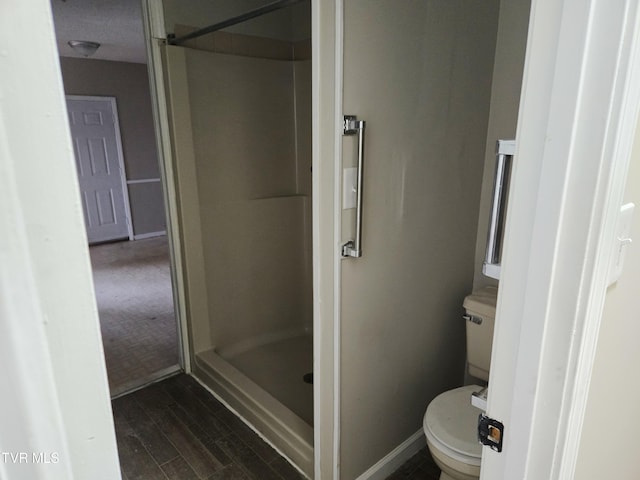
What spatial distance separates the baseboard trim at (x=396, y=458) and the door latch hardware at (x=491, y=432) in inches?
46.9

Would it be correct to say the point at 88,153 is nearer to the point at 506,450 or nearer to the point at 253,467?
the point at 253,467

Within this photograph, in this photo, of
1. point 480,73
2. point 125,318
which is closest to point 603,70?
point 480,73

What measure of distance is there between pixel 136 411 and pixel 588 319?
2336 mm

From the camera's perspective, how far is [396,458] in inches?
76.2

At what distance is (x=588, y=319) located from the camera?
2.20ft

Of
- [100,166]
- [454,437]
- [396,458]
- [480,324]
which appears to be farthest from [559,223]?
[100,166]

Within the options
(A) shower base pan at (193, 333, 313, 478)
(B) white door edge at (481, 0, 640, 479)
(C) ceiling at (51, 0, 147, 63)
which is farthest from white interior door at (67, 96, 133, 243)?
(B) white door edge at (481, 0, 640, 479)

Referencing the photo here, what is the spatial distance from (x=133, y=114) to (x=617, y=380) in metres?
6.22

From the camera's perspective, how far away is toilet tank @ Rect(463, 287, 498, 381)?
1.78m

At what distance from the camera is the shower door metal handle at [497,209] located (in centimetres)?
79

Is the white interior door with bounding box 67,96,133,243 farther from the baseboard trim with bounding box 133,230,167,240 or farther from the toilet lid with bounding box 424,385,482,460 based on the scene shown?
the toilet lid with bounding box 424,385,482,460

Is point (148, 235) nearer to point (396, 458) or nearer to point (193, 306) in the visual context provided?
point (193, 306)

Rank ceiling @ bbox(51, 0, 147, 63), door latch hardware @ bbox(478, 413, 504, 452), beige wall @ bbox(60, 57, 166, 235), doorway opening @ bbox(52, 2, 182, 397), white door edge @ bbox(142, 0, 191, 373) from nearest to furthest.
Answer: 1. door latch hardware @ bbox(478, 413, 504, 452)
2. white door edge @ bbox(142, 0, 191, 373)
3. ceiling @ bbox(51, 0, 147, 63)
4. doorway opening @ bbox(52, 2, 182, 397)
5. beige wall @ bbox(60, 57, 166, 235)

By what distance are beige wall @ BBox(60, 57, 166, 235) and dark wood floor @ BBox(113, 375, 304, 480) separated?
3463mm
